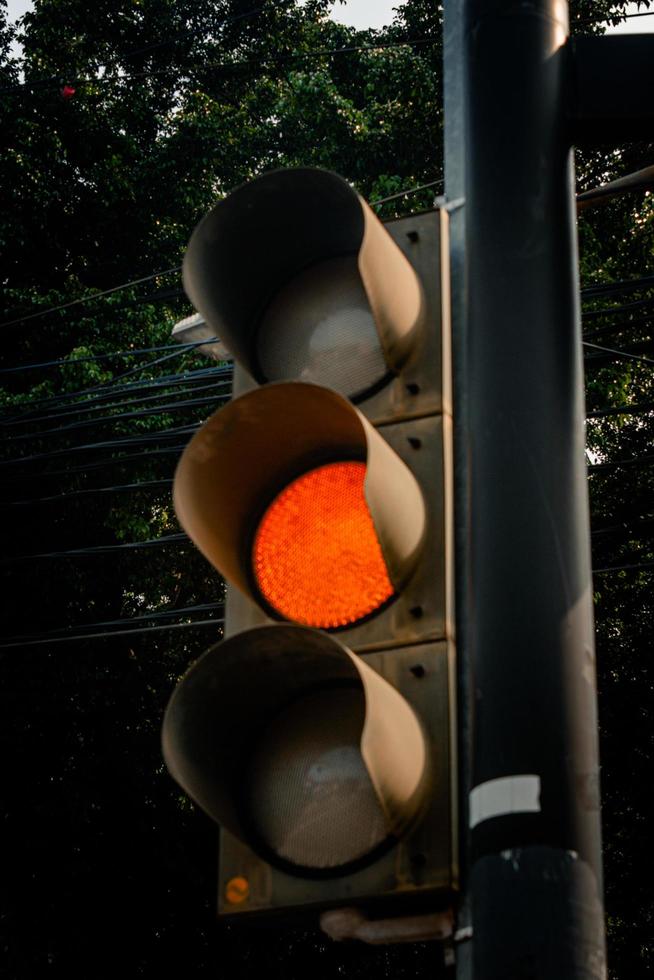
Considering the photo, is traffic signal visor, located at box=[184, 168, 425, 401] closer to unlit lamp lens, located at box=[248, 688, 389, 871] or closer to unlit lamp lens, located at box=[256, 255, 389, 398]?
unlit lamp lens, located at box=[256, 255, 389, 398]

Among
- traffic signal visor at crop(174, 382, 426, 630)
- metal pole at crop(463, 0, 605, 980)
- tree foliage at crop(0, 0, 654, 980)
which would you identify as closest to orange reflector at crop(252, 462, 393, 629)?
traffic signal visor at crop(174, 382, 426, 630)

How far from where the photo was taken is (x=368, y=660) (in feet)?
5.71

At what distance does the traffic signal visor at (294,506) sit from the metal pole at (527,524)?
0.19 meters

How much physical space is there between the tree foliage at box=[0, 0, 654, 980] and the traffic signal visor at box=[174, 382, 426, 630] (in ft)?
31.4

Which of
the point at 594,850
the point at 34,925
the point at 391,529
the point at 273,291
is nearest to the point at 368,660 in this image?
the point at 391,529

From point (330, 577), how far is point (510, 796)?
50 centimetres

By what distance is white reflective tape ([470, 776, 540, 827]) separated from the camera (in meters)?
1.39

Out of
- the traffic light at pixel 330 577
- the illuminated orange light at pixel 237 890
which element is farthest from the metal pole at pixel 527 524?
the illuminated orange light at pixel 237 890

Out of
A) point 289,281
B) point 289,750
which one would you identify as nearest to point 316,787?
point 289,750

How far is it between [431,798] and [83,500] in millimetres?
12693

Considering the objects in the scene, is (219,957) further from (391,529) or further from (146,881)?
(391,529)

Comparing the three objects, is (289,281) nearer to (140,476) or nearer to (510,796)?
(510,796)

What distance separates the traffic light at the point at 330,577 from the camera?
1.60 meters

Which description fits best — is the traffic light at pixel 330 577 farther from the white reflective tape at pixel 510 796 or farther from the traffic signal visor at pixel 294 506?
the white reflective tape at pixel 510 796
